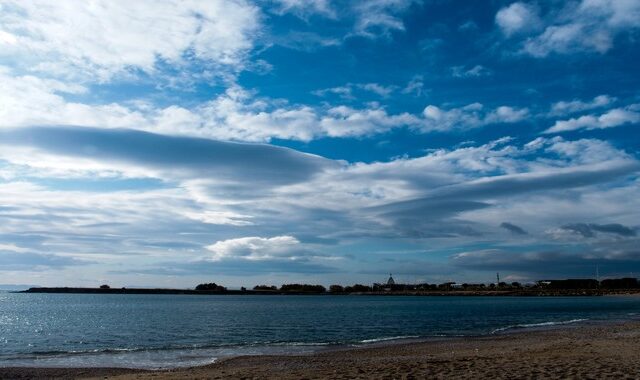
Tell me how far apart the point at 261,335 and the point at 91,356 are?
613 inches

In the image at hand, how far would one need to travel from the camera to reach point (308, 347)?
35125mm

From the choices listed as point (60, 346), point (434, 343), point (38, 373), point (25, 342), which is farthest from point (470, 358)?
point (25, 342)

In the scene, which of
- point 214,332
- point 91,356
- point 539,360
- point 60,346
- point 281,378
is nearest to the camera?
point 281,378

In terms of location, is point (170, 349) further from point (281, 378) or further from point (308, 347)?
point (281, 378)

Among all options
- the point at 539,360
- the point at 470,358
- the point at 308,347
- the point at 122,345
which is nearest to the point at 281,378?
the point at 470,358

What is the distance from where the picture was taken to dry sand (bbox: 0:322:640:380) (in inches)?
740

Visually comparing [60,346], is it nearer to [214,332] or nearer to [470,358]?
[214,332]

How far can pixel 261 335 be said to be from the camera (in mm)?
44469

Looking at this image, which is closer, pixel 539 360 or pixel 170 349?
pixel 539 360

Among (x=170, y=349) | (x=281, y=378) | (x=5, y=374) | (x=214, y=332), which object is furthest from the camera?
(x=214, y=332)

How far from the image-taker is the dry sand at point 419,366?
18797mm

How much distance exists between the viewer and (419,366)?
2169 cm

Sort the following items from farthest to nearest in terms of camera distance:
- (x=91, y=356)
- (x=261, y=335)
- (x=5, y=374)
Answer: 1. (x=261, y=335)
2. (x=91, y=356)
3. (x=5, y=374)

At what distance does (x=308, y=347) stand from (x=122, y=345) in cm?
1335
